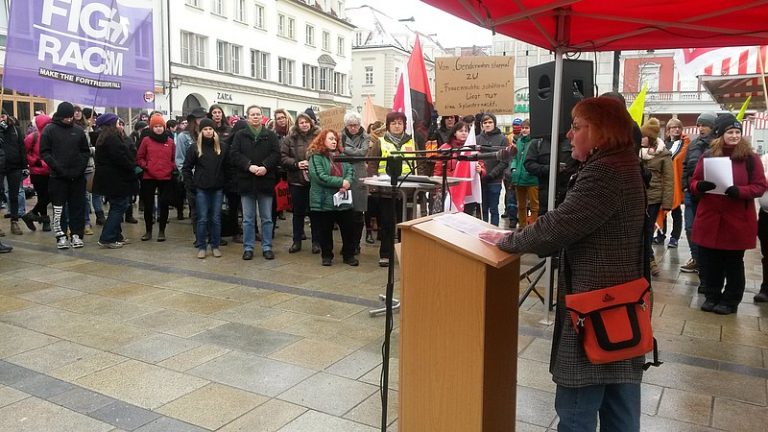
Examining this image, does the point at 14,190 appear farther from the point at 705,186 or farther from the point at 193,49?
the point at 193,49

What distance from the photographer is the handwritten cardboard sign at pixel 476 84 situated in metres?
9.02

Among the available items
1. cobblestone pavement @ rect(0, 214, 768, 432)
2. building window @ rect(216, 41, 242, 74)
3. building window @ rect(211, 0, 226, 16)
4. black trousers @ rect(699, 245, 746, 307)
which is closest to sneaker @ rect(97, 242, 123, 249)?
cobblestone pavement @ rect(0, 214, 768, 432)

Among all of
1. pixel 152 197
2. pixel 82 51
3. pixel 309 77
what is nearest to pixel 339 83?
pixel 309 77

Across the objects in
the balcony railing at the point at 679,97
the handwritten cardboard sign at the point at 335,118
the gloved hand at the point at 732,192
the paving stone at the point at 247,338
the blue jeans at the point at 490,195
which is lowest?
the paving stone at the point at 247,338

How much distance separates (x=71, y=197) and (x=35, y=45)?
87.2 inches

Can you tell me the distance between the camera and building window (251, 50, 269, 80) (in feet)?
136

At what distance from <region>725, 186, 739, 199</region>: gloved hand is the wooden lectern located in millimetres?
3756

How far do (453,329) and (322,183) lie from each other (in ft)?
16.5

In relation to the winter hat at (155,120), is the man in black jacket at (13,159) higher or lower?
lower

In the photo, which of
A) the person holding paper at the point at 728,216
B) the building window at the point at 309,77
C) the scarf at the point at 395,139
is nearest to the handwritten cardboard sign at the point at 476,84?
the scarf at the point at 395,139

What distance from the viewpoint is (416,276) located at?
259 cm

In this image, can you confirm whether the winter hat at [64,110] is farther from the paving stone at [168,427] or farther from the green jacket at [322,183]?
the paving stone at [168,427]

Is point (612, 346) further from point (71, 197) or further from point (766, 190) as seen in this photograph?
point (71, 197)

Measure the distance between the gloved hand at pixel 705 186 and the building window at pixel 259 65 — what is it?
1531 inches
